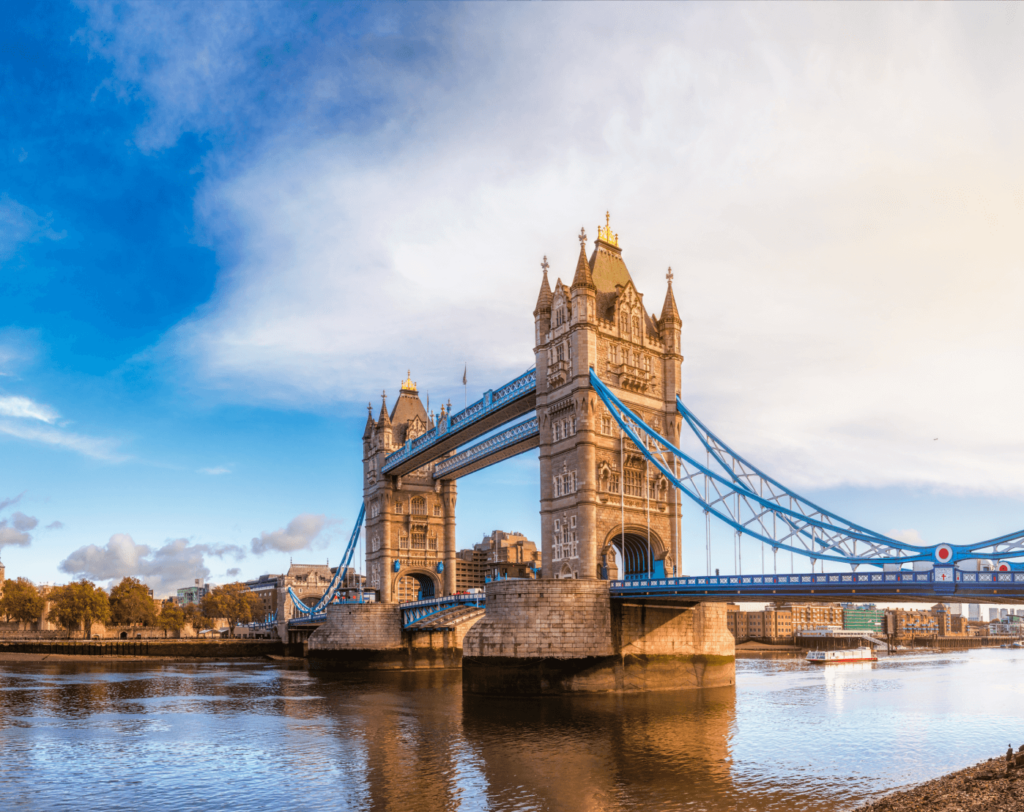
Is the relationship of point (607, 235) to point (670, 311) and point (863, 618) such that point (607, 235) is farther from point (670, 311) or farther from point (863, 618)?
point (863, 618)

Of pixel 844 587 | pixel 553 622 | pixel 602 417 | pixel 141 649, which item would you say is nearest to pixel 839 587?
pixel 844 587

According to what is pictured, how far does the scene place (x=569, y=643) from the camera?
3981 centimetres

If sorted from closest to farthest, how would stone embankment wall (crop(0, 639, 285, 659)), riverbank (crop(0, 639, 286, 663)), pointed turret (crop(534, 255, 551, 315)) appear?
1. pointed turret (crop(534, 255, 551, 315))
2. riverbank (crop(0, 639, 286, 663))
3. stone embankment wall (crop(0, 639, 285, 659))

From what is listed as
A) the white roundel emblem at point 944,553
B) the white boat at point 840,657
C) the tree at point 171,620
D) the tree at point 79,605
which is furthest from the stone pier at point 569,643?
the tree at point 171,620

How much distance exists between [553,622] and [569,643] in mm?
1215

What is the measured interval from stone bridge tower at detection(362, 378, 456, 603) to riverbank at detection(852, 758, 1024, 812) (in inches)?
2306

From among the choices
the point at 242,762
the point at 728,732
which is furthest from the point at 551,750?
the point at 242,762

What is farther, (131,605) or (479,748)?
(131,605)

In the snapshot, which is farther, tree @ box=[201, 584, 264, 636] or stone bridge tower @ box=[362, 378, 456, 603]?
tree @ box=[201, 584, 264, 636]

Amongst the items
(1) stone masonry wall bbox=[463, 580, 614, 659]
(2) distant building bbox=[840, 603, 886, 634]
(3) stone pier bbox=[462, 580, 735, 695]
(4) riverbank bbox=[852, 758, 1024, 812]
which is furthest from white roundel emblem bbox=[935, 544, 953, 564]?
(2) distant building bbox=[840, 603, 886, 634]

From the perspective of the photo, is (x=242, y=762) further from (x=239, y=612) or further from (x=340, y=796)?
(x=239, y=612)

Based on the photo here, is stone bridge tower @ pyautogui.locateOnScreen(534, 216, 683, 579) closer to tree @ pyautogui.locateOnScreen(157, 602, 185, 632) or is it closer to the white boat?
the white boat

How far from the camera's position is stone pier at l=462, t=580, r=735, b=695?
39.7 metres

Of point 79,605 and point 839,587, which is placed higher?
point 839,587
